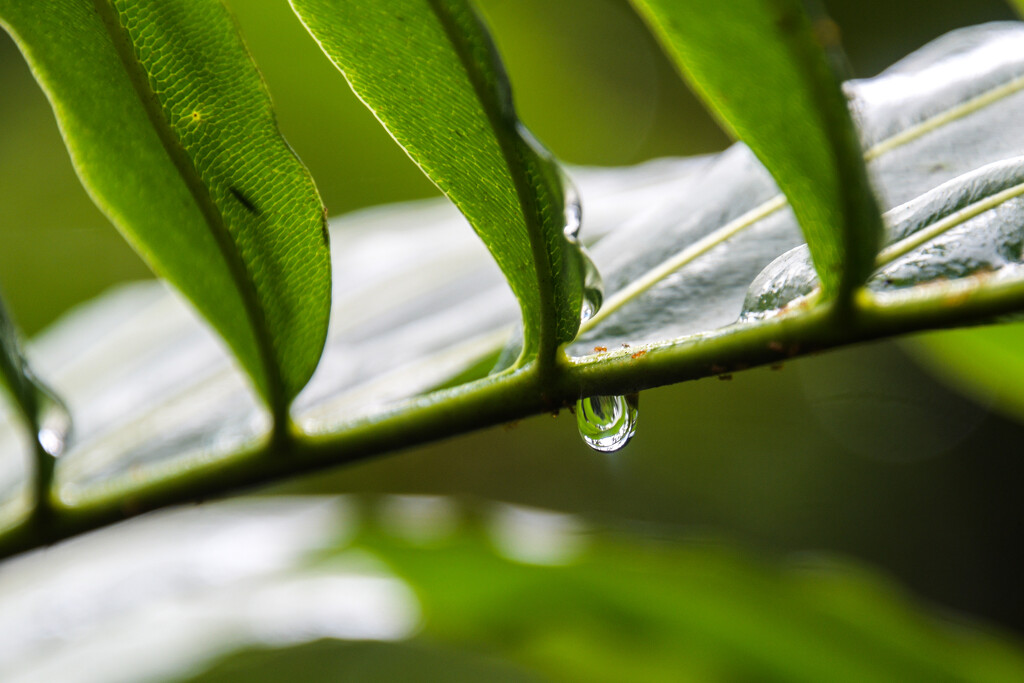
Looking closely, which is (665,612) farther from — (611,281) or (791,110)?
(791,110)

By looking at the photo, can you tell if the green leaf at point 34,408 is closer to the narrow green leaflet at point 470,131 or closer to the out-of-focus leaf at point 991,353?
the narrow green leaflet at point 470,131

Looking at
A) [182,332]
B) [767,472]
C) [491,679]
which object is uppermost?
[182,332]

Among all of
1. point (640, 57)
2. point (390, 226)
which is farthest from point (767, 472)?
point (390, 226)

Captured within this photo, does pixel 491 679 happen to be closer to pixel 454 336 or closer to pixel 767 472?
pixel 454 336

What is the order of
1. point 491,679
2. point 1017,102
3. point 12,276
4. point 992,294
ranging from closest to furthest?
1. point 992,294
2. point 1017,102
3. point 491,679
4. point 12,276

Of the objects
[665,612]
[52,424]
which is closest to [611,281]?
[52,424]

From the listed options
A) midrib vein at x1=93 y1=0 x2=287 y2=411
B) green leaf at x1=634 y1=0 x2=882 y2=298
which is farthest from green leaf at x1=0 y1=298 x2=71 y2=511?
green leaf at x1=634 y1=0 x2=882 y2=298
